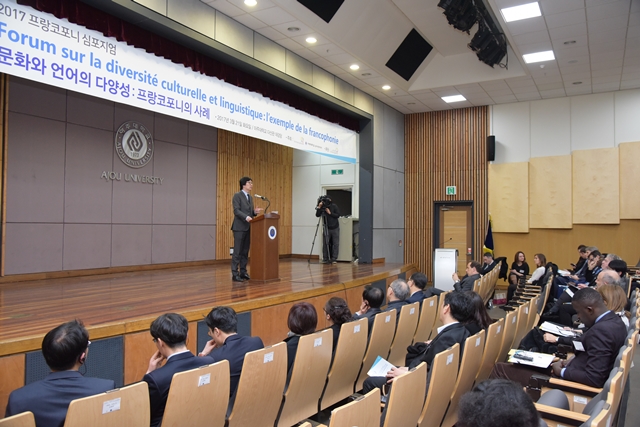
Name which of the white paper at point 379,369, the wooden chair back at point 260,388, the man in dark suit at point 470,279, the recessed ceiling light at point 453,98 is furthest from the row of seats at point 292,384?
the recessed ceiling light at point 453,98

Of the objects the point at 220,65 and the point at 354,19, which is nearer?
the point at 220,65

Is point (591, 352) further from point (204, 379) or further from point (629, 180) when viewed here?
point (629, 180)

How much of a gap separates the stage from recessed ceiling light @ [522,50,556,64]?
15.3ft

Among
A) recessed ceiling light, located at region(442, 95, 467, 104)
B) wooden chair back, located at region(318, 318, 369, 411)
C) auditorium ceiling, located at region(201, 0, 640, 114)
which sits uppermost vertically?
auditorium ceiling, located at region(201, 0, 640, 114)

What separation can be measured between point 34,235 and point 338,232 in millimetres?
5675

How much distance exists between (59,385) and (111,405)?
35 cm

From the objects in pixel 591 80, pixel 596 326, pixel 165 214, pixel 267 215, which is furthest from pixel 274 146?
pixel 596 326

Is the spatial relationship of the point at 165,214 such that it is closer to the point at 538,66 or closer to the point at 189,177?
the point at 189,177

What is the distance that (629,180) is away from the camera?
9.93m

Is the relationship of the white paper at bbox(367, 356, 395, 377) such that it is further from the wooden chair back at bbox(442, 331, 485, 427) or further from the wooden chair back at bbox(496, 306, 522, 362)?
the wooden chair back at bbox(496, 306, 522, 362)

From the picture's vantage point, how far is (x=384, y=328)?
3.82m

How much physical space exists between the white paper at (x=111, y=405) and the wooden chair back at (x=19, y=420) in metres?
0.24

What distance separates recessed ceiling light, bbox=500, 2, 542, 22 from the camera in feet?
21.5

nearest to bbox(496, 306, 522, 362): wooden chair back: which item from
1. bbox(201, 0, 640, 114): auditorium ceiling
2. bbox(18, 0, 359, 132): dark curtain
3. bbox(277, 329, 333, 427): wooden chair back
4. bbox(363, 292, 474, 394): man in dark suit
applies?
bbox(363, 292, 474, 394): man in dark suit
